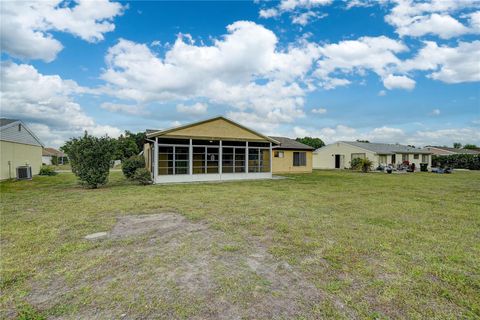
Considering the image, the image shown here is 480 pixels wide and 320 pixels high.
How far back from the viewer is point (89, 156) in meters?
12.7

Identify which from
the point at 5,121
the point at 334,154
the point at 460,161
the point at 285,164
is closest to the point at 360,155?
the point at 334,154

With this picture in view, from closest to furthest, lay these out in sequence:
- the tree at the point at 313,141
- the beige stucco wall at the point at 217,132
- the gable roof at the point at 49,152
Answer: the beige stucco wall at the point at 217,132 < the gable roof at the point at 49,152 < the tree at the point at 313,141

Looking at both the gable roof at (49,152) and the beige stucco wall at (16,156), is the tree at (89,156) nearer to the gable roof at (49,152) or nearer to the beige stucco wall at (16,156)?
the beige stucco wall at (16,156)

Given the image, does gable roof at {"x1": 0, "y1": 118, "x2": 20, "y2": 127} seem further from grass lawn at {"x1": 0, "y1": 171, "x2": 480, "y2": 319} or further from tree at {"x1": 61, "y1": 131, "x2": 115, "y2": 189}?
grass lawn at {"x1": 0, "y1": 171, "x2": 480, "y2": 319}

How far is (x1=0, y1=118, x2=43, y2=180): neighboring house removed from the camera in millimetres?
16688

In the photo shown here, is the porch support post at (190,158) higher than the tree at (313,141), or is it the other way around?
the tree at (313,141)

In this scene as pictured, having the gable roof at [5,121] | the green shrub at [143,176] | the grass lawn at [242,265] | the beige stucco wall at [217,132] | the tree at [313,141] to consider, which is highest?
the tree at [313,141]

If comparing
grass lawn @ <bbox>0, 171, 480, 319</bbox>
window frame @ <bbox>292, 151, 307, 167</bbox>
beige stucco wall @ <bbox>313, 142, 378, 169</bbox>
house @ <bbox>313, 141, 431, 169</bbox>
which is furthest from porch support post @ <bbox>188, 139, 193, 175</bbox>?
beige stucco wall @ <bbox>313, 142, 378, 169</bbox>

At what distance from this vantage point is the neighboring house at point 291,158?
24984 millimetres

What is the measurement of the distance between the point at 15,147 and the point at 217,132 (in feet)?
48.8

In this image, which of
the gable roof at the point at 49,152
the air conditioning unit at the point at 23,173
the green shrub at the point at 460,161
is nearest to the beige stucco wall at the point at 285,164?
the air conditioning unit at the point at 23,173

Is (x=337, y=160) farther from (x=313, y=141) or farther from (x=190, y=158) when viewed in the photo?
(x=313, y=141)

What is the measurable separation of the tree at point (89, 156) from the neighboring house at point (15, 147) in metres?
7.70

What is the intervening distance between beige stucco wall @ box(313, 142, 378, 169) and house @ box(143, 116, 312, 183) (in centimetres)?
1808
